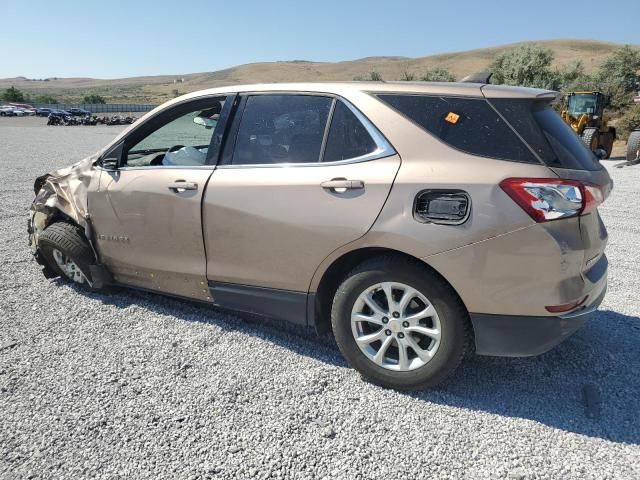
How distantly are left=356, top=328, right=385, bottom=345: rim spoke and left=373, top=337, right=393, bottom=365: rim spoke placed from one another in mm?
40

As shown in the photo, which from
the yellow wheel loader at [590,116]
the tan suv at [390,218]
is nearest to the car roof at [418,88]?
the tan suv at [390,218]

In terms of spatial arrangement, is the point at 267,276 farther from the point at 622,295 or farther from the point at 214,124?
the point at 622,295

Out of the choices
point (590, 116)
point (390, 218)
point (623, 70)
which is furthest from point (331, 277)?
point (623, 70)

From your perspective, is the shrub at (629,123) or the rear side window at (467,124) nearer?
the rear side window at (467,124)

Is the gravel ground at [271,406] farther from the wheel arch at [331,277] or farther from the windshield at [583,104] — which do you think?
the windshield at [583,104]

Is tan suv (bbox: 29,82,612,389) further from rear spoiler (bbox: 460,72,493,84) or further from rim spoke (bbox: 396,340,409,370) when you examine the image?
rear spoiler (bbox: 460,72,493,84)

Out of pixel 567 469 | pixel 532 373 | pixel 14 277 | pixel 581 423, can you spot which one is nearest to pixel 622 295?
pixel 532 373

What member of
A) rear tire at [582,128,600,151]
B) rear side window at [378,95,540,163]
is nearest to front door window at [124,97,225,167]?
rear side window at [378,95,540,163]

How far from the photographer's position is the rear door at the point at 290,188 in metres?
2.77

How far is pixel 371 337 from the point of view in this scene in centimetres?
289

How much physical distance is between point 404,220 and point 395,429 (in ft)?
3.66

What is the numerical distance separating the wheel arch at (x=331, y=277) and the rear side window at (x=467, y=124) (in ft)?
2.26

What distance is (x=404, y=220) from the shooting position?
262 centimetres

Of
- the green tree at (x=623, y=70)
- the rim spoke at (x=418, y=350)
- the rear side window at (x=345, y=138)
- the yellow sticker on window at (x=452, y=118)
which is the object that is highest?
the green tree at (x=623, y=70)
